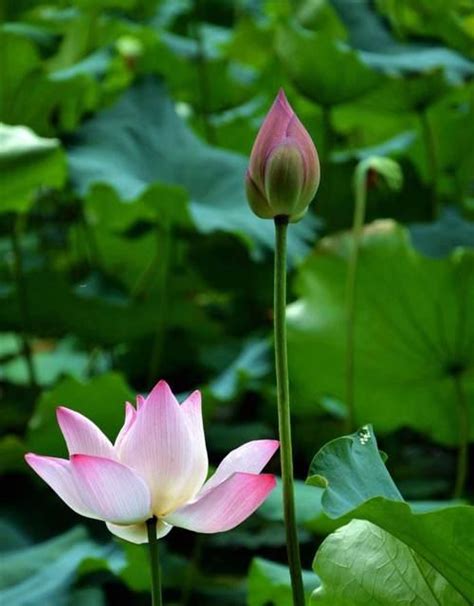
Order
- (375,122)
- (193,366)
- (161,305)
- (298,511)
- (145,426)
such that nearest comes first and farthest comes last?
1. (145,426)
2. (298,511)
3. (161,305)
4. (193,366)
5. (375,122)

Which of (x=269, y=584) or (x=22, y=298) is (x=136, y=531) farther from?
(x=22, y=298)

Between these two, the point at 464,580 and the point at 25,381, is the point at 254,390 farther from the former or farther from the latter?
the point at 464,580

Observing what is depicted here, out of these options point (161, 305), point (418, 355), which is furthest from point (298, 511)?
point (161, 305)

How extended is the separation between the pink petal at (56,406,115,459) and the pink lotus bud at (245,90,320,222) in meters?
0.10

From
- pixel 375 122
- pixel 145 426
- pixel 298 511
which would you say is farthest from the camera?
pixel 375 122

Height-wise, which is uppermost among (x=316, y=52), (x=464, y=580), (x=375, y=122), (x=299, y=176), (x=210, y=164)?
(x=299, y=176)

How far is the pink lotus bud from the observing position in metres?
0.45

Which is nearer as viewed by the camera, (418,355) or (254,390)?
(418,355)

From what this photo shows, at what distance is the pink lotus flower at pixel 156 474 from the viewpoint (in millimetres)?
422

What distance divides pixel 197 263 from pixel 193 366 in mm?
144

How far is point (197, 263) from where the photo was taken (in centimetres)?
165

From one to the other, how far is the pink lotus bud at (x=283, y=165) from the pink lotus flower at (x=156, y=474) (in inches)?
3.1

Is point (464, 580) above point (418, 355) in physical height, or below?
above

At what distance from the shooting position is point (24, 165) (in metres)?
1.21
